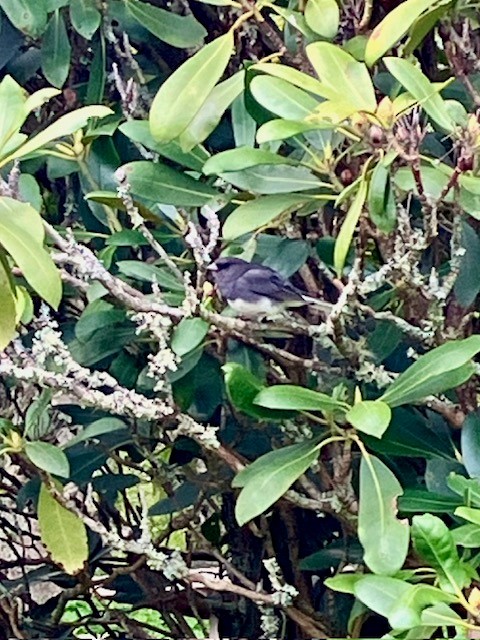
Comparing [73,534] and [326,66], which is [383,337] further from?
[73,534]

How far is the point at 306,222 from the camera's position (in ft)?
5.26

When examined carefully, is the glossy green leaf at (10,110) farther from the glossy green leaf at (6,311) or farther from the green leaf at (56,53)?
the green leaf at (56,53)

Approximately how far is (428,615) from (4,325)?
20.7 inches

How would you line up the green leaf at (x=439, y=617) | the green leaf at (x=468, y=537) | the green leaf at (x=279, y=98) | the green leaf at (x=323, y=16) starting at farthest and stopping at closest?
the green leaf at (x=323, y=16) → the green leaf at (x=279, y=98) → the green leaf at (x=468, y=537) → the green leaf at (x=439, y=617)

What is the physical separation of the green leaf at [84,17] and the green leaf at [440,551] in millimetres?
827

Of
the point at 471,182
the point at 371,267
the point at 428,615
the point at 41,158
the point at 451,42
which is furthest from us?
the point at 41,158

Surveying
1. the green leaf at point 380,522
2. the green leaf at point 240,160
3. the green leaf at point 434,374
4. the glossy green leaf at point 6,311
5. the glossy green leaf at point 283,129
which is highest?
the glossy green leaf at point 283,129

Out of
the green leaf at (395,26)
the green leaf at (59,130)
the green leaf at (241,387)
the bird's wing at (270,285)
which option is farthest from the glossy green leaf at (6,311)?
the green leaf at (395,26)

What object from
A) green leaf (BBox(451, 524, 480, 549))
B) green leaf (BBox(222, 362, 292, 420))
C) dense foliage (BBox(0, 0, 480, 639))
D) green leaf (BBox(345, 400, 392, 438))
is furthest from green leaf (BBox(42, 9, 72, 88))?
green leaf (BBox(451, 524, 480, 549))

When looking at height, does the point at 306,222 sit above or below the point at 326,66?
below

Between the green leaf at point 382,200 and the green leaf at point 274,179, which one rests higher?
the green leaf at point 382,200

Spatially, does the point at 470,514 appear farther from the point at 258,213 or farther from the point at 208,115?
the point at 208,115

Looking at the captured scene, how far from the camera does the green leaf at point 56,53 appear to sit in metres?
1.62

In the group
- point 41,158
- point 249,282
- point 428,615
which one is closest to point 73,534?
point 249,282
